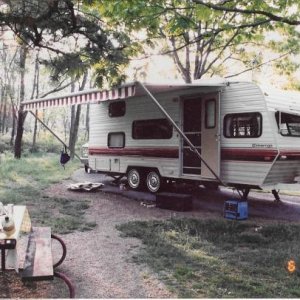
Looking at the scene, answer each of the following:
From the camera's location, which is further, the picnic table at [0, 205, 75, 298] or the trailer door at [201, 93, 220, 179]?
the trailer door at [201, 93, 220, 179]

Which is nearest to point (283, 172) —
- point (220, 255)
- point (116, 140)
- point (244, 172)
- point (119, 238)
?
point (244, 172)

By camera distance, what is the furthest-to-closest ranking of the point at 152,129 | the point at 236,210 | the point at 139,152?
the point at 139,152
the point at 152,129
the point at 236,210

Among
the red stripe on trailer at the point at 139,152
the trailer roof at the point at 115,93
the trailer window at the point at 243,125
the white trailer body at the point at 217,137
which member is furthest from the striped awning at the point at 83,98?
the trailer window at the point at 243,125

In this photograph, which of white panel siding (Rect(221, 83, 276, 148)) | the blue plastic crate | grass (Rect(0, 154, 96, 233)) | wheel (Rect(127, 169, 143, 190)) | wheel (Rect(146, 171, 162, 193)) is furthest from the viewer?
wheel (Rect(127, 169, 143, 190))

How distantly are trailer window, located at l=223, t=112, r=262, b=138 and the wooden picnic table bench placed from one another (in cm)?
575

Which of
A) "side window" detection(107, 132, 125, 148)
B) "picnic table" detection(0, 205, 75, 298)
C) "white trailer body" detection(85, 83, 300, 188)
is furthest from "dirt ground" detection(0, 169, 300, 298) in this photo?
"side window" detection(107, 132, 125, 148)

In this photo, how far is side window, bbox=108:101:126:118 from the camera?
13.5 meters

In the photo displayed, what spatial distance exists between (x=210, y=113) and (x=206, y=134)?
54cm

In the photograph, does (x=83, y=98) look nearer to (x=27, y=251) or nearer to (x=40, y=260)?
(x=27, y=251)

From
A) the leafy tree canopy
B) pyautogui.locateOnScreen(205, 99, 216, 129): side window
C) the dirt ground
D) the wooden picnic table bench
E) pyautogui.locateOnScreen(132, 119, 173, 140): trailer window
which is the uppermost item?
the leafy tree canopy

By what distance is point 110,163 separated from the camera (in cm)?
1409

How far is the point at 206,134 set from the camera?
35.5 feet

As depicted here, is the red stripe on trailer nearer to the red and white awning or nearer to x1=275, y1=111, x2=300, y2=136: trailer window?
the red and white awning

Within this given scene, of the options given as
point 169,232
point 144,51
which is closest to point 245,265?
point 169,232
